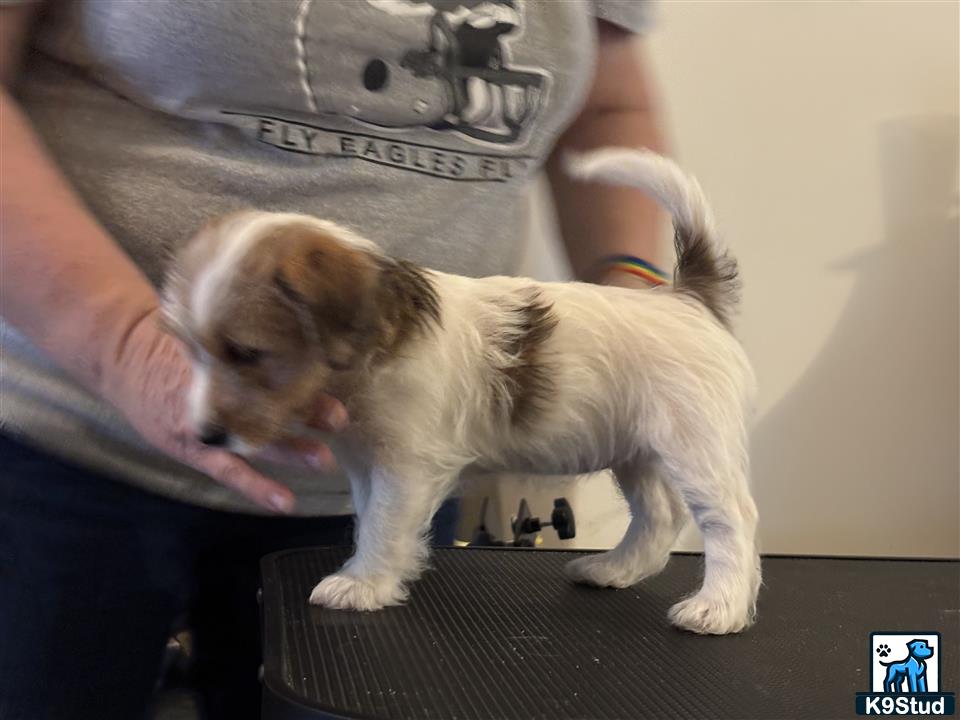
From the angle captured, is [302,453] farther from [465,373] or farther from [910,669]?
[910,669]

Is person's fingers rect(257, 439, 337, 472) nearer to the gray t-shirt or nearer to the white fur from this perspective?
the white fur

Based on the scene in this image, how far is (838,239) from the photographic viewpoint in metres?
2.37

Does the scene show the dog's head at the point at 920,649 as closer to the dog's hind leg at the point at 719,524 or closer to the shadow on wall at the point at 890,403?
the dog's hind leg at the point at 719,524

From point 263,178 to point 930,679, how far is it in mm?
837

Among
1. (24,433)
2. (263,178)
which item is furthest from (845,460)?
(24,433)

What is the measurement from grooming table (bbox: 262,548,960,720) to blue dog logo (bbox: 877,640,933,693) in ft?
0.06

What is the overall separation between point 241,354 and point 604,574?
21.0 inches

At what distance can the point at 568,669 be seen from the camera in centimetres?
84

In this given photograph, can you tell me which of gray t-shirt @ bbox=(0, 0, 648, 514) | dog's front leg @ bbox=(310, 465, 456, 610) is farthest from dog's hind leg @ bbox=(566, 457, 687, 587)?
gray t-shirt @ bbox=(0, 0, 648, 514)

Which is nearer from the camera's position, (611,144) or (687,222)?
(687,222)

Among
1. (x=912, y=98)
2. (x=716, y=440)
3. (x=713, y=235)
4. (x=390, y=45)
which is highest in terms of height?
(x=912, y=98)

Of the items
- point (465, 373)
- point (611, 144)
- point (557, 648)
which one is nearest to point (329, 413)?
point (465, 373)

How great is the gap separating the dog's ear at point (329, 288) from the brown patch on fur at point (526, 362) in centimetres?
17

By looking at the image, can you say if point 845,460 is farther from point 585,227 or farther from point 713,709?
point 713,709
